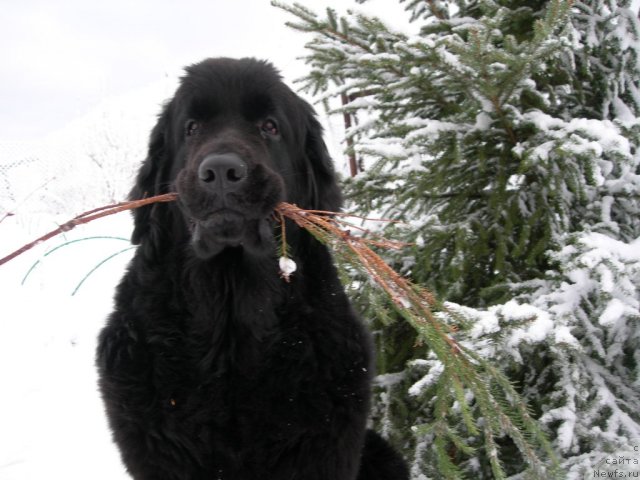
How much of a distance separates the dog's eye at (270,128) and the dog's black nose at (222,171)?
59 centimetres

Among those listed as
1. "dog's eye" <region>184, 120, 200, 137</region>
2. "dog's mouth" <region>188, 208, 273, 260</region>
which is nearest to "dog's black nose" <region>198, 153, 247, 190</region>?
"dog's mouth" <region>188, 208, 273, 260</region>

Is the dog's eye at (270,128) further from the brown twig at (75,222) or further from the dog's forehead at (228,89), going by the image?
the brown twig at (75,222)

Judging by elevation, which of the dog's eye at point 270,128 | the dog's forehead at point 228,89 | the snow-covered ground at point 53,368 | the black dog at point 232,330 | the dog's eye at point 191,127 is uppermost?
the dog's forehead at point 228,89

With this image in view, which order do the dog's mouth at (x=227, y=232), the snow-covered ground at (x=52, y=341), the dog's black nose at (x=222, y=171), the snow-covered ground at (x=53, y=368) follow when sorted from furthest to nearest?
the snow-covered ground at (x=53, y=368) → the snow-covered ground at (x=52, y=341) → the dog's mouth at (x=227, y=232) → the dog's black nose at (x=222, y=171)

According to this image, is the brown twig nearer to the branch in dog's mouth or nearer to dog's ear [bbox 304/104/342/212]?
the branch in dog's mouth

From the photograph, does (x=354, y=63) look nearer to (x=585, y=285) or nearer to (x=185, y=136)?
(x=185, y=136)

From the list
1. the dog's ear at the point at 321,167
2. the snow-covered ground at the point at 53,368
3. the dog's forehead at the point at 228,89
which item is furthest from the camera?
the snow-covered ground at the point at 53,368

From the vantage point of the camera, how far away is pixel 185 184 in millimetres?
2109

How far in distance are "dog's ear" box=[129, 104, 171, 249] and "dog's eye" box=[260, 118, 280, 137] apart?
1.82 ft

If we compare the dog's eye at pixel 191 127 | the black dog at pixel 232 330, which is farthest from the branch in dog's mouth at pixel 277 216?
the dog's eye at pixel 191 127

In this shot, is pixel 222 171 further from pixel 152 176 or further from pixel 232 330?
pixel 152 176

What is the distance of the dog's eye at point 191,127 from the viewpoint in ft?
8.35

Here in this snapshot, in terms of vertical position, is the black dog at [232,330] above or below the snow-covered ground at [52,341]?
above

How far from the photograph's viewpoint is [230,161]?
1.99 m
